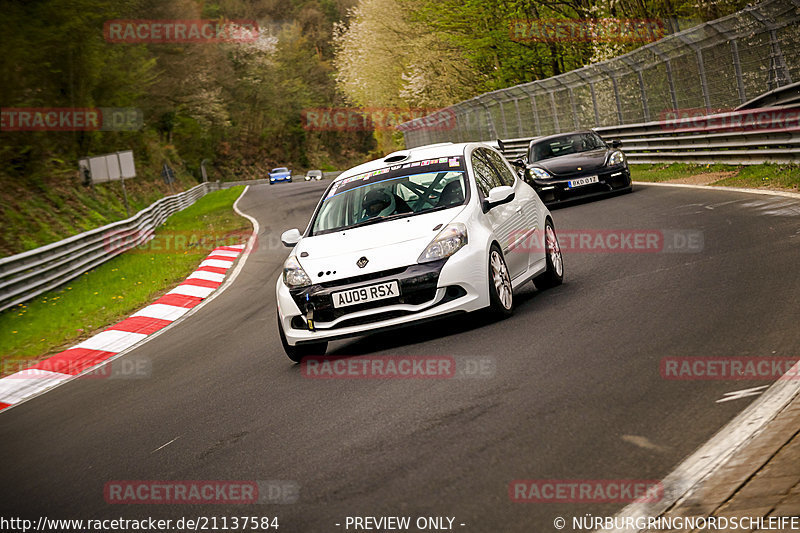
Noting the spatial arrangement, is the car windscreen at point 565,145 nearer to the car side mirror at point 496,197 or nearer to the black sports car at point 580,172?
the black sports car at point 580,172

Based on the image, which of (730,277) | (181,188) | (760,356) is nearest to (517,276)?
(730,277)

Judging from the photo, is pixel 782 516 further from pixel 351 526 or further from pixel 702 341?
pixel 702 341

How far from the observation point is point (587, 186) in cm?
1834

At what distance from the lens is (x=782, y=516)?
330 centimetres

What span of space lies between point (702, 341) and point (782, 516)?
3.09 meters

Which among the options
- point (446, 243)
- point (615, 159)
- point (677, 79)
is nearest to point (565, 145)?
point (615, 159)

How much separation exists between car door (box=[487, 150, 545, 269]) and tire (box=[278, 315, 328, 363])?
1.88 metres

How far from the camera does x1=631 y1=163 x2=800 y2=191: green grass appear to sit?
599 inches

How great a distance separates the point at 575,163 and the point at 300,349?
11.7 m

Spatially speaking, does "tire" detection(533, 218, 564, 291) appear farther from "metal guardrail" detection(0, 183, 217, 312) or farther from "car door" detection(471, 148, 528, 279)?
"metal guardrail" detection(0, 183, 217, 312)

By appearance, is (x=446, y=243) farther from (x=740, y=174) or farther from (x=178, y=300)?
(x=740, y=174)

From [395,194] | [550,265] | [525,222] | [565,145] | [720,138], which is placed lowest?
[550,265]

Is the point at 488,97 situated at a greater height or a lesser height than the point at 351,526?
greater

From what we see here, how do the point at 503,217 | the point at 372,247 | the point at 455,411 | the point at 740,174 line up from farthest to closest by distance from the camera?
the point at 740,174 → the point at 503,217 → the point at 372,247 → the point at 455,411
